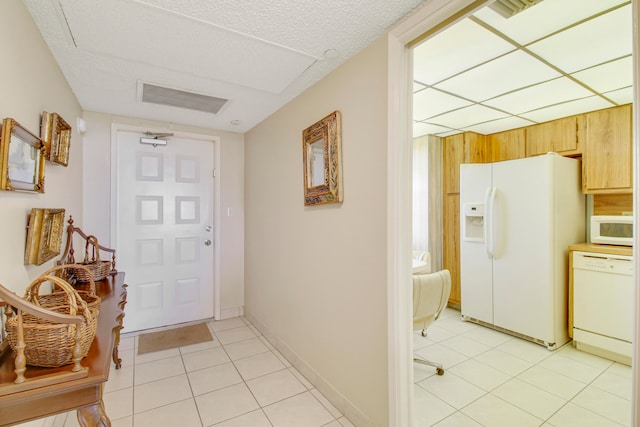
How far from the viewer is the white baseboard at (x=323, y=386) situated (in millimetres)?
1765

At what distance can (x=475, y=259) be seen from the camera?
11.2ft

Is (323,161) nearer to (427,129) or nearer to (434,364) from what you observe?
(434,364)

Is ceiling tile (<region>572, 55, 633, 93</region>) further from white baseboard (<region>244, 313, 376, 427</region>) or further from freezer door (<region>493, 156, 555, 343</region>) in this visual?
white baseboard (<region>244, 313, 376, 427</region>)

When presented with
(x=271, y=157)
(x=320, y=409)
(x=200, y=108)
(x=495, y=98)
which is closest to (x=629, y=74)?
(x=495, y=98)

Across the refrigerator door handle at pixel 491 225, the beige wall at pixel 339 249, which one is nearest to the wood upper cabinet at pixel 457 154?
the refrigerator door handle at pixel 491 225

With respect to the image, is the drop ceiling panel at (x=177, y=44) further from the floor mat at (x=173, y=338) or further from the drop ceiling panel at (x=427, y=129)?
the floor mat at (x=173, y=338)

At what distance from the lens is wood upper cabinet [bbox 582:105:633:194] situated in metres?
2.70

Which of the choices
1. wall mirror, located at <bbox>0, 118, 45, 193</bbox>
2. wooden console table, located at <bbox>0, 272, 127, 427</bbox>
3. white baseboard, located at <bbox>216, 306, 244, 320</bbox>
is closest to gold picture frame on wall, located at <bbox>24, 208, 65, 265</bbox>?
wall mirror, located at <bbox>0, 118, 45, 193</bbox>

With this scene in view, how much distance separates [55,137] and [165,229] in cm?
169

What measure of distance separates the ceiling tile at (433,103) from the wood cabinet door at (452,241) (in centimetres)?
134

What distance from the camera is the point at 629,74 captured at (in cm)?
213

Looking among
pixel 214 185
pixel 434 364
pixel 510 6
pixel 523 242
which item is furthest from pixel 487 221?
pixel 214 185

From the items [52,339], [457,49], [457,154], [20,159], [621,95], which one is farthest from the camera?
[457,154]

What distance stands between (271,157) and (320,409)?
7.10ft
